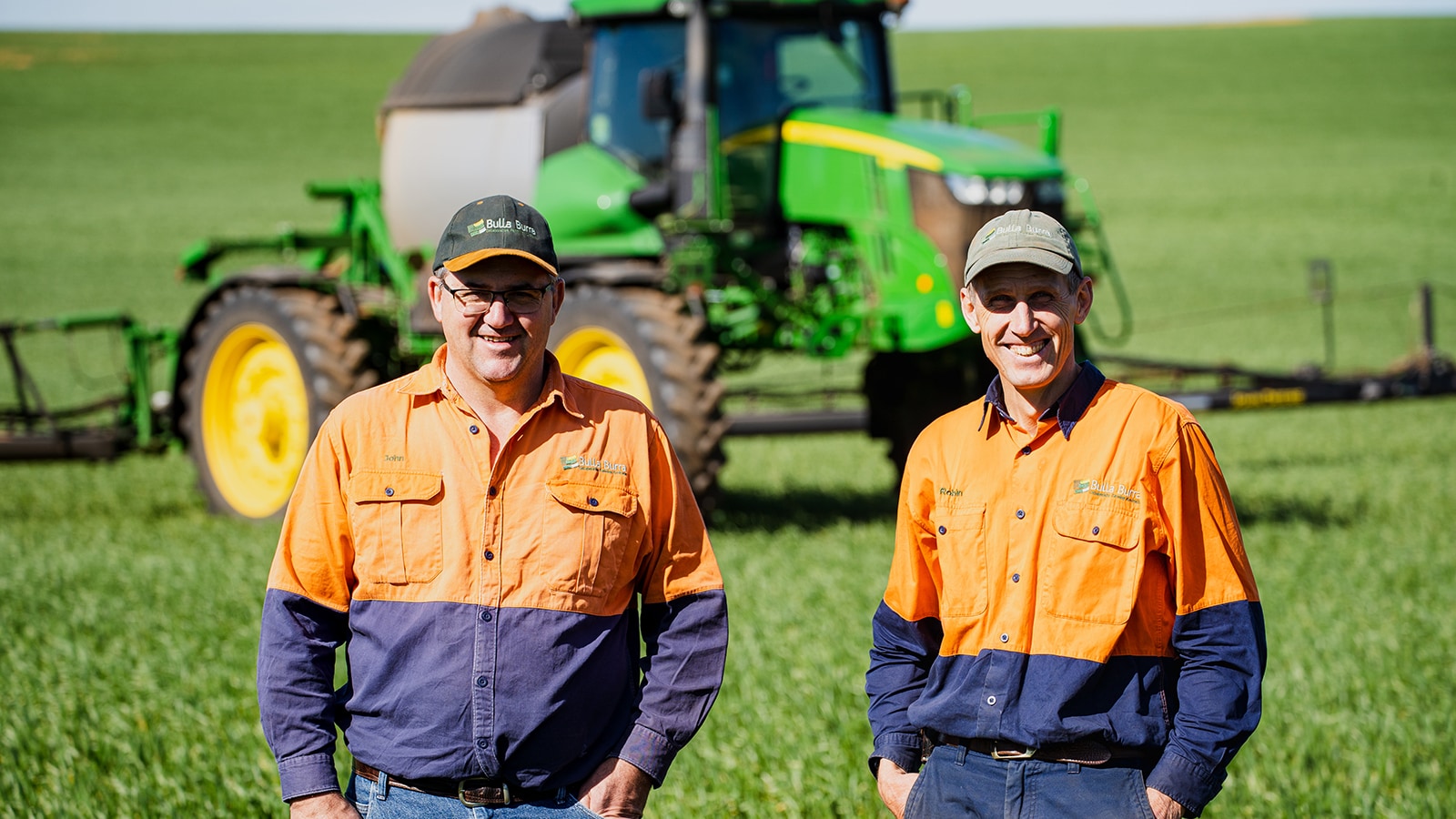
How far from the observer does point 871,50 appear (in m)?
9.63

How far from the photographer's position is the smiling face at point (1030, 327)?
9.25ft

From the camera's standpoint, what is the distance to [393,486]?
2928 millimetres

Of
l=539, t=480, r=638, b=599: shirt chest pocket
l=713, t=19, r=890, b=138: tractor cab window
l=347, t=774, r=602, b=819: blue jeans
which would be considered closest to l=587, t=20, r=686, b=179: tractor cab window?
l=713, t=19, r=890, b=138: tractor cab window

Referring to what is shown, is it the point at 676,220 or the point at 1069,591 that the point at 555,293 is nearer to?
the point at 1069,591

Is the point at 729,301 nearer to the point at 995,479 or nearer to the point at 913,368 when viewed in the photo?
the point at 913,368

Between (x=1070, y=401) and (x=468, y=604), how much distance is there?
116 centimetres

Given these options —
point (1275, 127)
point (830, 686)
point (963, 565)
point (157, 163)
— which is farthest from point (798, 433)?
point (1275, 127)

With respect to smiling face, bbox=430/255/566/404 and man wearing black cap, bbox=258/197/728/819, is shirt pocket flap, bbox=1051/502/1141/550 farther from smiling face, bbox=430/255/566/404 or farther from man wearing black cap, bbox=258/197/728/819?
smiling face, bbox=430/255/566/404

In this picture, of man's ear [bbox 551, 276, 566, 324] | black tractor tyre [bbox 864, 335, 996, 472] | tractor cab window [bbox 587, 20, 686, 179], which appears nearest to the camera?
man's ear [bbox 551, 276, 566, 324]

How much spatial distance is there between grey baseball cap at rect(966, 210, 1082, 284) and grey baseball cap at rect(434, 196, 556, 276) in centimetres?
82

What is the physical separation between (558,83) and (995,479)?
7895mm

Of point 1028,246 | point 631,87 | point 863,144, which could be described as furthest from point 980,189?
point 1028,246

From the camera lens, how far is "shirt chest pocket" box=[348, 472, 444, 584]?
9.57 feet

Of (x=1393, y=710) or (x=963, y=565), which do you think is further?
(x=1393, y=710)
